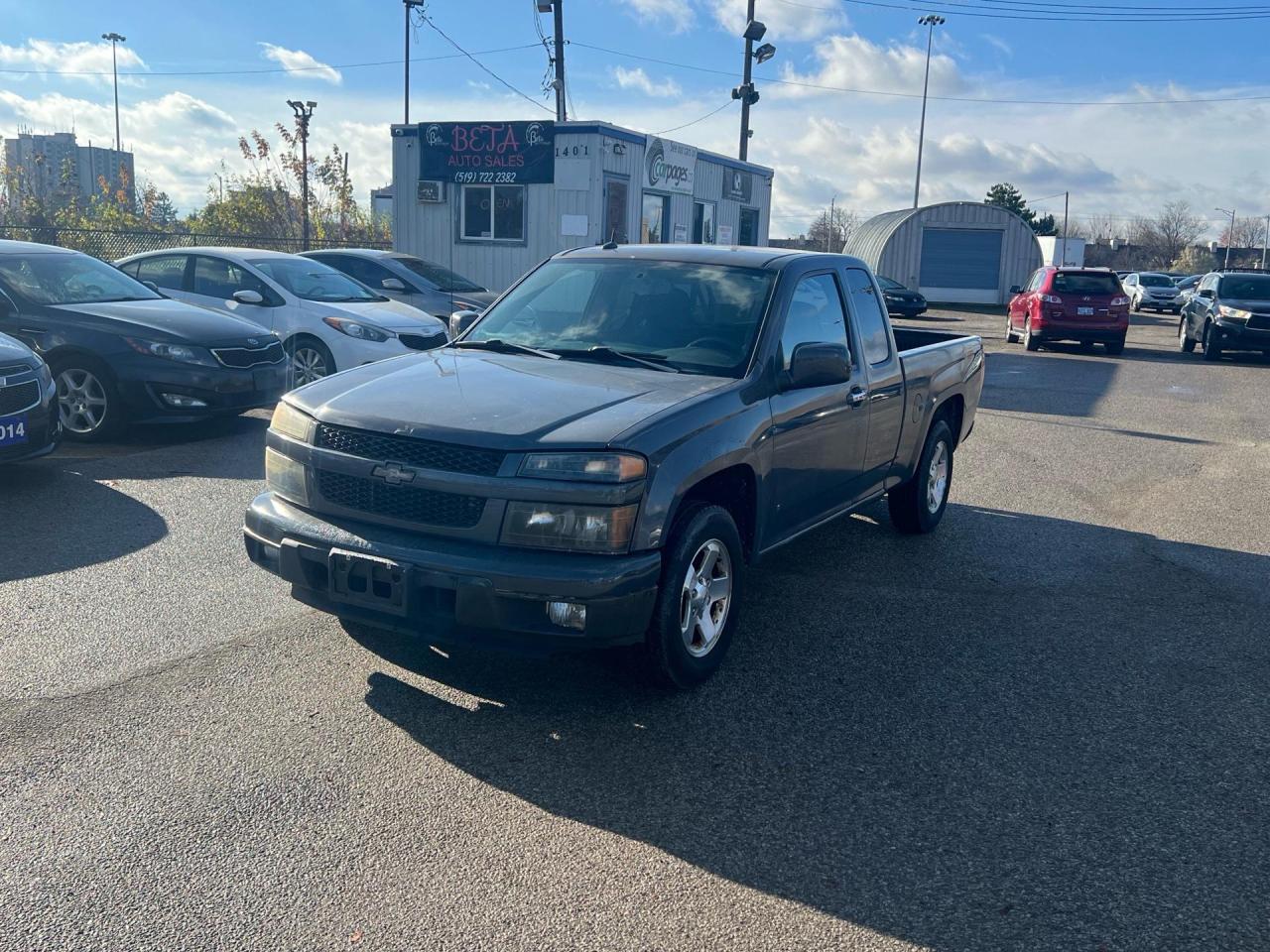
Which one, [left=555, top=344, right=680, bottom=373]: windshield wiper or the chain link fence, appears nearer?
[left=555, top=344, right=680, bottom=373]: windshield wiper

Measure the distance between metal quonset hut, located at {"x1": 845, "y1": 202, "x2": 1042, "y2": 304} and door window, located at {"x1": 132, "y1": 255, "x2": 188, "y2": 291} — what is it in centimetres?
3188

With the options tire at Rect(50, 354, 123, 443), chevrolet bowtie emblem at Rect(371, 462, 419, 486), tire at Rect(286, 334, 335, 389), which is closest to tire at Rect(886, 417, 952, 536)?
chevrolet bowtie emblem at Rect(371, 462, 419, 486)

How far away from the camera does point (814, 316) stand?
5.78 m

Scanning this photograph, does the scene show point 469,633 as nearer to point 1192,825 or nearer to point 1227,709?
point 1192,825

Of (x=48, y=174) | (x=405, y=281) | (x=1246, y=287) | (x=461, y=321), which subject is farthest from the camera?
(x=48, y=174)

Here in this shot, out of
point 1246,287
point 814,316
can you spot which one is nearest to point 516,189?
point 1246,287

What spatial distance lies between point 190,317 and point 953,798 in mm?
8263

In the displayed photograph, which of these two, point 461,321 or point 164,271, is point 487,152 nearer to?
point 164,271

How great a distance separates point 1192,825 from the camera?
12.3ft

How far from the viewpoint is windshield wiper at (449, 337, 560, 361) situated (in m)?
5.39

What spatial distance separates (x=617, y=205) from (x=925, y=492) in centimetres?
1621

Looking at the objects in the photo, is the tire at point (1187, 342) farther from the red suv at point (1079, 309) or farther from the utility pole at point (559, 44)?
the utility pole at point (559, 44)

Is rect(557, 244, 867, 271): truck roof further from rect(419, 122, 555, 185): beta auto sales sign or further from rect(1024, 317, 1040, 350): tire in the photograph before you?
rect(1024, 317, 1040, 350): tire

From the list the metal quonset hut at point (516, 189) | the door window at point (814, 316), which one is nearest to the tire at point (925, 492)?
the door window at point (814, 316)
